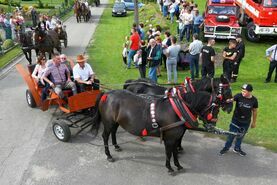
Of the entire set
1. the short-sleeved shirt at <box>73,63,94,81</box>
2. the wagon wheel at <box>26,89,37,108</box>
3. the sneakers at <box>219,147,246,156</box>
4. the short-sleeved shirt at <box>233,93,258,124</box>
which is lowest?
the sneakers at <box>219,147,246,156</box>

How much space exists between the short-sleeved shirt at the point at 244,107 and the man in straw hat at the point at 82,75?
142 inches

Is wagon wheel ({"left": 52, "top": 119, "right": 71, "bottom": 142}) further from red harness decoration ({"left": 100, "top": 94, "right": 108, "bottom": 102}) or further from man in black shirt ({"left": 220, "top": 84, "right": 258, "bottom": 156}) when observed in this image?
man in black shirt ({"left": 220, "top": 84, "right": 258, "bottom": 156})

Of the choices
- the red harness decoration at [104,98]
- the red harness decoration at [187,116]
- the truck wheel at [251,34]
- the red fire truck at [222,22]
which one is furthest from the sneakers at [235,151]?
the truck wheel at [251,34]

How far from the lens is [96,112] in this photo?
7.20 meters

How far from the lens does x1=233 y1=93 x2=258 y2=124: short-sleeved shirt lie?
650cm

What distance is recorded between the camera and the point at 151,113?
6.32 m

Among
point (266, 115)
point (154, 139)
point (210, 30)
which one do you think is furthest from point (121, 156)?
point (210, 30)

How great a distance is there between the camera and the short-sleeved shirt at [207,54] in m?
10.7

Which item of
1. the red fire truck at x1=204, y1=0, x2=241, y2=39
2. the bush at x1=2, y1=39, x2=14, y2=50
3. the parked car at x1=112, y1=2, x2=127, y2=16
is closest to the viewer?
the red fire truck at x1=204, y1=0, x2=241, y2=39

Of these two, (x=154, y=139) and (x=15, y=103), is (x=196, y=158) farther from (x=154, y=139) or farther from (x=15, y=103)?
(x=15, y=103)

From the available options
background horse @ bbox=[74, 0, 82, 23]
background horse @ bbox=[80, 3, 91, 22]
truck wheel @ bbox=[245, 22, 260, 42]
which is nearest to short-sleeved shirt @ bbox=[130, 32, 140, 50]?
truck wheel @ bbox=[245, 22, 260, 42]

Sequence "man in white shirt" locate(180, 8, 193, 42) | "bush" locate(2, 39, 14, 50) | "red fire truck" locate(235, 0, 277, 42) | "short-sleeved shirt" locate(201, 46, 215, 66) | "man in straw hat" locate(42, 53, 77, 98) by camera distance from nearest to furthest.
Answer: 1. "man in straw hat" locate(42, 53, 77, 98)
2. "short-sleeved shirt" locate(201, 46, 215, 66)
3. "red fire truck" locate(235, 0, 277, 42)
4. "man in white shirt" locate(180, 8, 193, 42)
5. "bush" locate(2, 39, 14, 50)

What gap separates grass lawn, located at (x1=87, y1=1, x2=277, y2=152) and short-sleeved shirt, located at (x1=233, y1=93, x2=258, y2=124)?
4.57ft

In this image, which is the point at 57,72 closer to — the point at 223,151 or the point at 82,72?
the point at 82,72
